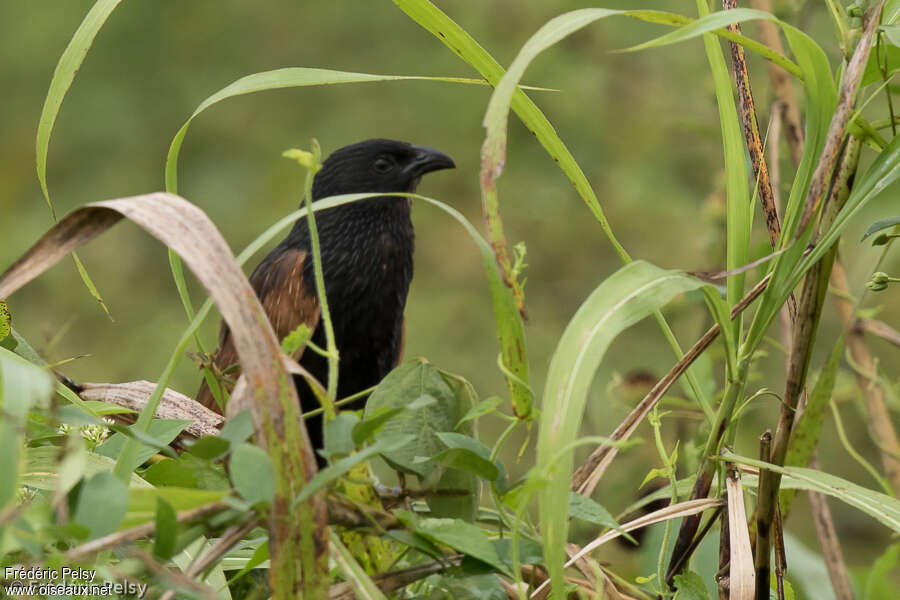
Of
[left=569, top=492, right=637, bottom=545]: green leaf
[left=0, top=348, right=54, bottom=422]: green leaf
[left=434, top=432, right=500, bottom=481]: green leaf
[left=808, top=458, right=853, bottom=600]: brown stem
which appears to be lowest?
[left=808, top=458, right=853, bottom=600]: brown stem

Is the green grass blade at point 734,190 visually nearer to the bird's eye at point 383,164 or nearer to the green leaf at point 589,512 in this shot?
the green leaf at point 589,512

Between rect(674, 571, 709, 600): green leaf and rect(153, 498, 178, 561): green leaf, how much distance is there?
465 mm

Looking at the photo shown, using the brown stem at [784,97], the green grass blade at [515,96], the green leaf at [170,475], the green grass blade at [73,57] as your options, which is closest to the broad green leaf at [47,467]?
the green leaf at [170,475]

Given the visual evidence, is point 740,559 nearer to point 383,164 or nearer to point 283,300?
point 283,300

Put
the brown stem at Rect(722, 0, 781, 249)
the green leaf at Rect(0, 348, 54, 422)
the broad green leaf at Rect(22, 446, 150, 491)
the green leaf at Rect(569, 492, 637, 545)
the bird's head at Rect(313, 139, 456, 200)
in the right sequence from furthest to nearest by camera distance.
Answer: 1. the bird's head at Rect(313, 139, 456, 200)
2. the brown stem at Rect(722, 0, 781, 249)
3. the broad green leaf at Rect(22, 446, 150, 491)
4. the green leaf at Rect(569, 492, 637, 545)
5. the green leaf at Rect(0, 348, 54, 422)

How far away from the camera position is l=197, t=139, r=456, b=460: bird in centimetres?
235

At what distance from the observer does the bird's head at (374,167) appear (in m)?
2.66

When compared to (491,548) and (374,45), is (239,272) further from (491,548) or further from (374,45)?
(374,45)

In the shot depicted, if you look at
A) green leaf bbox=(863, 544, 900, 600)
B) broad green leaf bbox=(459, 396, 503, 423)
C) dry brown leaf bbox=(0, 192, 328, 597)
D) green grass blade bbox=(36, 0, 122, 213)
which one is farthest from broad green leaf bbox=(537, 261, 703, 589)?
green grass blade bbox=(36, 0, 122, 213)

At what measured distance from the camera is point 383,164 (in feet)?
8.84

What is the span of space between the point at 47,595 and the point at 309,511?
19cm

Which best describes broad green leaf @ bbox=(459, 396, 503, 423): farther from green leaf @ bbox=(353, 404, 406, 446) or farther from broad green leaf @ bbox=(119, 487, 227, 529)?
broad green leaf @ bbox=(119, 487, 227, 529)

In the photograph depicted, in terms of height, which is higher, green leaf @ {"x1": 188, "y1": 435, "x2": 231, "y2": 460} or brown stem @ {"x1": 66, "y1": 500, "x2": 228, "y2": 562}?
green leaf @ {"x1": 188, "y1": 435, "x2": 231, "y2": 460}

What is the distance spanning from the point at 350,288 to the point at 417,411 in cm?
162
